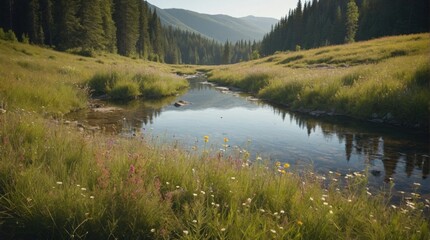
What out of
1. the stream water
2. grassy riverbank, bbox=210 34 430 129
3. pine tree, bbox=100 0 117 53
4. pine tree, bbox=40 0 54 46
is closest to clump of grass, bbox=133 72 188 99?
the stream water

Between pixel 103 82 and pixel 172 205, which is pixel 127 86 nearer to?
pixel 103 82

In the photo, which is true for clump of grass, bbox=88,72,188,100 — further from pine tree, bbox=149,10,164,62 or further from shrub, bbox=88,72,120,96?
pine tree, bbox=149,10,164,62

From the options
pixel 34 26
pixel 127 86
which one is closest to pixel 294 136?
pixel 127 86

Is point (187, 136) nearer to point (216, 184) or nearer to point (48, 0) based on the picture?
point (216, 184)

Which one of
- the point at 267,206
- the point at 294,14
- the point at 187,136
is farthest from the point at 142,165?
the point at 294,14

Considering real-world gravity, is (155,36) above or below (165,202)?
above

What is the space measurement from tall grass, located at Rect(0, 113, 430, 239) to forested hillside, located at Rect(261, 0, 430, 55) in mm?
67957

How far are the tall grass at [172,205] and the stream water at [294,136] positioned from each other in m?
1.57

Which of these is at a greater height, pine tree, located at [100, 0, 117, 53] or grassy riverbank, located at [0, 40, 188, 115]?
pine tree, located at [100, 0, 117, 53]

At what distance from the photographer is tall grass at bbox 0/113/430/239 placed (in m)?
3.81

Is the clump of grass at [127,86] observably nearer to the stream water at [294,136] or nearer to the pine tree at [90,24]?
the stream water at [294,136]

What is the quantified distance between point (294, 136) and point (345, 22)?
3377 inches

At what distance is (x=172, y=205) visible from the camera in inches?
172

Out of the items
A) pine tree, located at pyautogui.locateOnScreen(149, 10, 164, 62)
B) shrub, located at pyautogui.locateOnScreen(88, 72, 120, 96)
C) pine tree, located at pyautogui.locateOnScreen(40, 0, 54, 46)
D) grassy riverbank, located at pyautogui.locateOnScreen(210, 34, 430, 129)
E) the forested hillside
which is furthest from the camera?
pine tree, located at pyautogui.locateOnScreen(149, 10, 164, 62)
